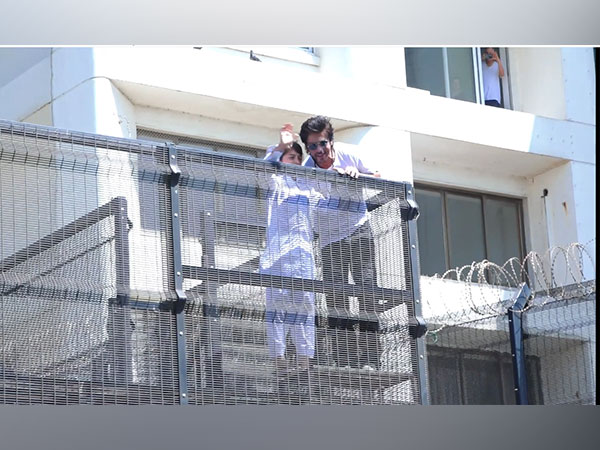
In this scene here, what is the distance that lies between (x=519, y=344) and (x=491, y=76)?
716 centimetres

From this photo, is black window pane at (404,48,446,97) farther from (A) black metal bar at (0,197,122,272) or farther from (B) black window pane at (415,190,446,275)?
(A) black metal bar at (0,197,122,272)

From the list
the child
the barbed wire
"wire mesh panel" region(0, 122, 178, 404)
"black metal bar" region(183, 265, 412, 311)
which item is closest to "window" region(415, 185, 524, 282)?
the barbed wire

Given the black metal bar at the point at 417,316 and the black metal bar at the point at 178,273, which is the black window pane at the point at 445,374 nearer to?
the black metal bar at the point at 417,316

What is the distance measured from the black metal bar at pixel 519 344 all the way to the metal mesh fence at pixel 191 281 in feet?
18.6

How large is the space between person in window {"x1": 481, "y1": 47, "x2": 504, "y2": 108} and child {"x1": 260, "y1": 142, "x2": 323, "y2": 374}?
40.2 feet

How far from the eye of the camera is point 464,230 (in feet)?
75.4

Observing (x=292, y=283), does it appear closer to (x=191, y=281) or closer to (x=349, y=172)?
(x=191, y=281)

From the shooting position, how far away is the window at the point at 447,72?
22922mm

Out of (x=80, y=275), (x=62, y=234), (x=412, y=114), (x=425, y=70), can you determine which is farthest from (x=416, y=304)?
(x=425, y=70)

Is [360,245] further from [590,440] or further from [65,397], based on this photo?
[590,440]

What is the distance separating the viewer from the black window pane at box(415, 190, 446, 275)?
22250 millimetres

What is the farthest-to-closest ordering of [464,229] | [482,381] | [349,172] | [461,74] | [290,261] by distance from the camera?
[461,74] < [464,229] < [482,381] < [349,172] < [290,261]

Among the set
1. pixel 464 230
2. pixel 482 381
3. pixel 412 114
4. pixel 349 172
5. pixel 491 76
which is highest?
pixel 491 76

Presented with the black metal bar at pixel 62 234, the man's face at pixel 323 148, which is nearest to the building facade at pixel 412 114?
the man's face at pixel 323 148
